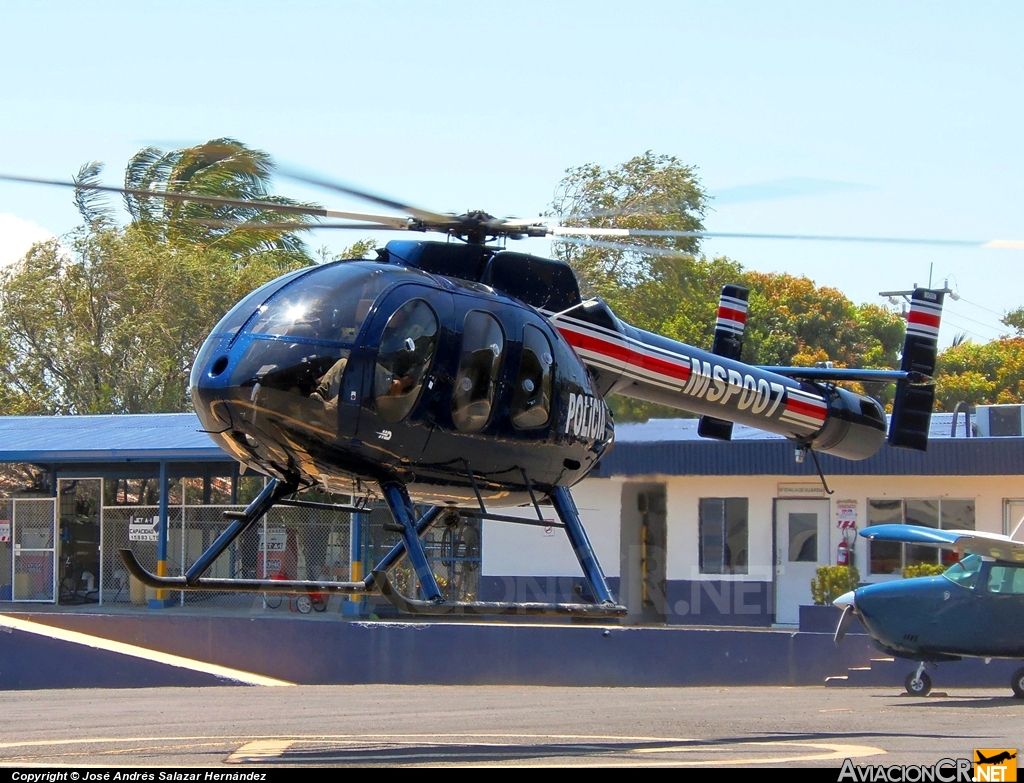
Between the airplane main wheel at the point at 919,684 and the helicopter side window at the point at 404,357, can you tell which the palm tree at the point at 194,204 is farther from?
the helicopter side window at the point at 404,357

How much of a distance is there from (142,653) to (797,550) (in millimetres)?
12570

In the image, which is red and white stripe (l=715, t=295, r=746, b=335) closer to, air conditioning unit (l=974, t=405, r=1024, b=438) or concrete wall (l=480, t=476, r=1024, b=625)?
concrete wall (l=480, t=476, r=1024, b=625)

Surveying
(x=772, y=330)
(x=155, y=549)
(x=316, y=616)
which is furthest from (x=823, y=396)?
(x=772, y=330)

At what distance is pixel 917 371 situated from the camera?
15023mm

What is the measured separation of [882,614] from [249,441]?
35.3 feet

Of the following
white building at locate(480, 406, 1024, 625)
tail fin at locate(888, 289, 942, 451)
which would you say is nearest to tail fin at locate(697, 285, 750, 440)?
tail fin at locate(888, 289, 942, 451)

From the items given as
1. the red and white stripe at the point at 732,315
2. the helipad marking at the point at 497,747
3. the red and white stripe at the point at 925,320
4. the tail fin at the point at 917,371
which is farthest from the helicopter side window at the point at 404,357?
the red and white stripe at the point at 925,320

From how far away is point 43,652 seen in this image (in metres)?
19.3

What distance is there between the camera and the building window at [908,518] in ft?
82.0

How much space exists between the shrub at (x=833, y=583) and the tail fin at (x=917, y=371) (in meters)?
8.69

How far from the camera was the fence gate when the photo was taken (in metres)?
28.8

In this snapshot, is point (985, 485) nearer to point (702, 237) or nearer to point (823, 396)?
point (823, 396)

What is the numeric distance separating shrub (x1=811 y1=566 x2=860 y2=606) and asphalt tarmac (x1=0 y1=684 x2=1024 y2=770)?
197 inches

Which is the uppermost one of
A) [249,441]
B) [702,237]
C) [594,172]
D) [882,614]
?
[594,172]
